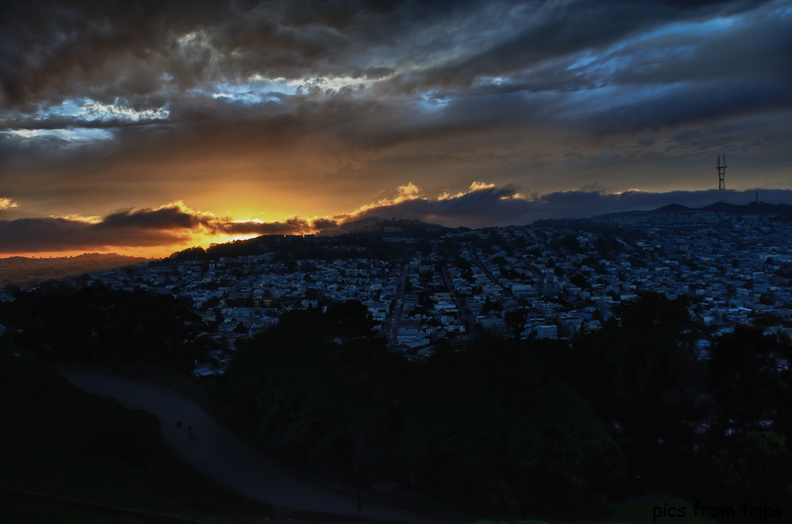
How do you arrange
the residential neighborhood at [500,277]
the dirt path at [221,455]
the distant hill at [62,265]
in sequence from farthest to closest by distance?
the distant hill at [62,265] → the residential neighborhood at [500,277] → the dirt path at [221,455]

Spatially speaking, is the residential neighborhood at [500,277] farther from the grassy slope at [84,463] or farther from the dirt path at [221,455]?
the grassy slope at [84,463]

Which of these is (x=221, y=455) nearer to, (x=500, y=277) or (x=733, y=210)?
(x=500, y=277)

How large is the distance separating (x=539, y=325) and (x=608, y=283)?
74.4ft

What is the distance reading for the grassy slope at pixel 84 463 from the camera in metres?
8.45

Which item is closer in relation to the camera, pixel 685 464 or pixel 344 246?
pixel 685 464

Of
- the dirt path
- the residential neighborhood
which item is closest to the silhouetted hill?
the residential neighborhood

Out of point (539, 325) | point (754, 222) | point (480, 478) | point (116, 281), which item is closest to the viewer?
point (480, 478)

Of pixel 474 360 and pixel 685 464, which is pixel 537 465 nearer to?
pixel 474 360

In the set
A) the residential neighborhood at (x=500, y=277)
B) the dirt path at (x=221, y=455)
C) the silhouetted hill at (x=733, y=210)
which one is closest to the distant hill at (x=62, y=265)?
the residential neighborhood at (x=500, y=277)

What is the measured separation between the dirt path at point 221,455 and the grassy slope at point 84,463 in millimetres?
601

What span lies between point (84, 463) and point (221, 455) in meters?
4.16

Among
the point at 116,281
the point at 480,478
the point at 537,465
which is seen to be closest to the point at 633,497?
the point at 537,465

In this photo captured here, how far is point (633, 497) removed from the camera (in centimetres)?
1362

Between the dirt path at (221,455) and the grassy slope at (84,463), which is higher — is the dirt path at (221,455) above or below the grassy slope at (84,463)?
below
